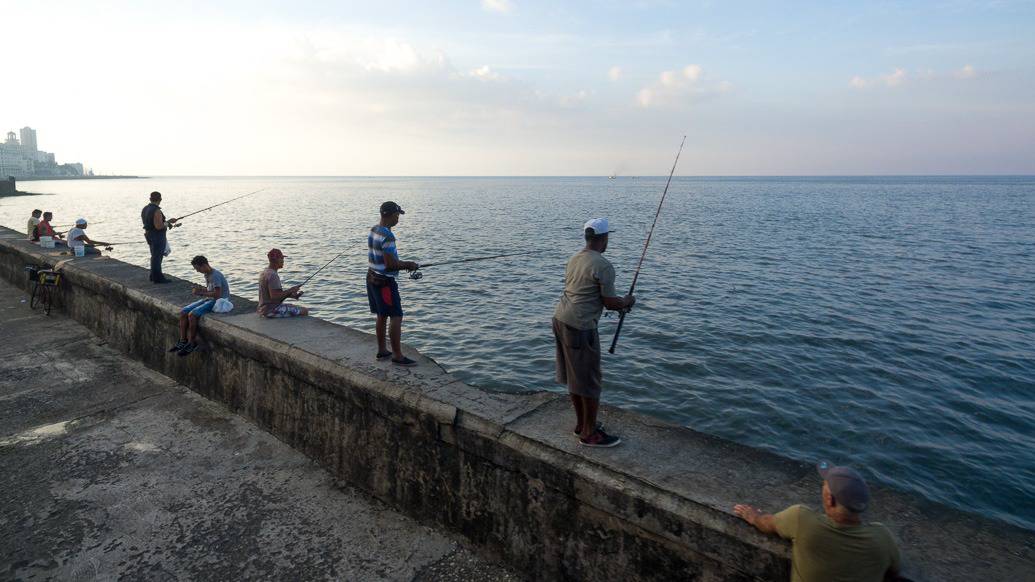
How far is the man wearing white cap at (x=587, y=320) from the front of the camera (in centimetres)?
371

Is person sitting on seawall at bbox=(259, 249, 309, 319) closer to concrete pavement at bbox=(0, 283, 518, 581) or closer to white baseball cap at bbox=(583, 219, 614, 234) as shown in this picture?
concrete pavement at bbox=(0, 283, 518, 581)

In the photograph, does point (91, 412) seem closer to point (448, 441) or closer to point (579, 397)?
point (448, 441)

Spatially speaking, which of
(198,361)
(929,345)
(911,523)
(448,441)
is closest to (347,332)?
(198,361)

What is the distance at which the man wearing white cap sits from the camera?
146 inches

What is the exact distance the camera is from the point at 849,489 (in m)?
2.49

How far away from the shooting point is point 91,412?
235 inches

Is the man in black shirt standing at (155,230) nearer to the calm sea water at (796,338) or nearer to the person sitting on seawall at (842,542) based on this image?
the calm sea water at (796,338)

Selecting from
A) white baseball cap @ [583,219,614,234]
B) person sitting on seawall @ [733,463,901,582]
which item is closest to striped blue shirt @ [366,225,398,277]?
white baseball cap @ [583,219,614,234]

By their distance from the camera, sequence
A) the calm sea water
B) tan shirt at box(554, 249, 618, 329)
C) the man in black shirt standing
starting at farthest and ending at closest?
the man in black shirt standing < the calm sea water < tan shirt at box(554, 249, 618, 329)

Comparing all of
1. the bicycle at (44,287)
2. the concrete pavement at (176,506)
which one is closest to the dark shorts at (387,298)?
the concrete pavement at (176,506)

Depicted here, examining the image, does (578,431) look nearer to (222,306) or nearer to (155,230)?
(222,306)

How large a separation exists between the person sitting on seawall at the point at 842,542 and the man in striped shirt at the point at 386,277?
3.48 metres

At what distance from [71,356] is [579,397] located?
7.57m

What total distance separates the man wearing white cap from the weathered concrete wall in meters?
0.19
